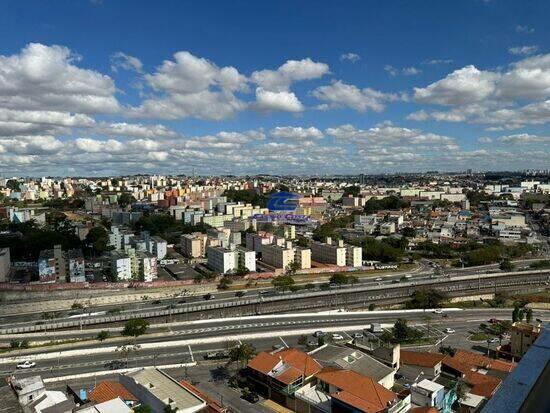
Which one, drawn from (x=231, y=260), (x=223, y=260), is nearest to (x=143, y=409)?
(x=223, y=260)

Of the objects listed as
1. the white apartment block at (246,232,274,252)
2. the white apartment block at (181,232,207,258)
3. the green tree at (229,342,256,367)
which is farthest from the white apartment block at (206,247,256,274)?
the green tree at (229,342,256,367)

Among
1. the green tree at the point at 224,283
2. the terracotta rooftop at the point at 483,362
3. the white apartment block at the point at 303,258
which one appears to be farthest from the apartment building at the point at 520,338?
the white apartment block at the point at 303,258

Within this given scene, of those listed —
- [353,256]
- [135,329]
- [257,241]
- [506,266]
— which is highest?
[257,241]

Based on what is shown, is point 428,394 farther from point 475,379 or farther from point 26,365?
point 26,365

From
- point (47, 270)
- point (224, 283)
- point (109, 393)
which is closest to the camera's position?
point (109, 393)

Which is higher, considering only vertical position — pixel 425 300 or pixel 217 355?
pixel 217 355

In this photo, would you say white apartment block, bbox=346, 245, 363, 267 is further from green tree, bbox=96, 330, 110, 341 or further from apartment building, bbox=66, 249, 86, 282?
green tree, bbox=96, 330, 110, 341
